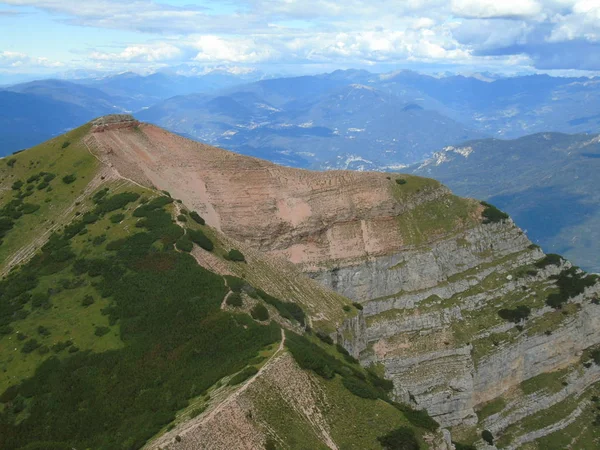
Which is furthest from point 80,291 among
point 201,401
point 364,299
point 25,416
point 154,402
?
point 364,299

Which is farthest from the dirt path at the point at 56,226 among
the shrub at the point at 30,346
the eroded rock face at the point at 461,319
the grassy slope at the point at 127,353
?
the eroded rock face at the point at 461,319

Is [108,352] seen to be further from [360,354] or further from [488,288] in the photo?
[488,288]

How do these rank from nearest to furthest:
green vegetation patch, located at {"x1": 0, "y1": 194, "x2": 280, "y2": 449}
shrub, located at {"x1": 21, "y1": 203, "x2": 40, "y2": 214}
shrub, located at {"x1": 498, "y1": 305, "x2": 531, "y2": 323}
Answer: green vegetation patch, located at {"x1": 0, "y1": 194, "x2": 280, "y2": 449} < shrub, located at {"x1": 21, "y1": 203, "x2": 40, "y2": 214} < shrub, located at {"x1": 498, "y1": 305, "x2": 531, "y2": 323}

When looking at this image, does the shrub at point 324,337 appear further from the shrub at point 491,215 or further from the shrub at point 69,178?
the shrub at point 491,215

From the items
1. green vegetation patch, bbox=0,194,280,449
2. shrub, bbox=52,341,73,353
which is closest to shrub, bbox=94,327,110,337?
green vegetation patch, bbox=0,194,280,449

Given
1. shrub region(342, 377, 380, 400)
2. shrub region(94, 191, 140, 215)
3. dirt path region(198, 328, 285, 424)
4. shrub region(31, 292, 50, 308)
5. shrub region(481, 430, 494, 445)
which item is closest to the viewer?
dirt path region(198, 328, 285, 424)

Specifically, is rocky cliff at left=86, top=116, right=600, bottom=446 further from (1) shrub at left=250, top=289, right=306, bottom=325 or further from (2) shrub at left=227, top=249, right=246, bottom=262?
(1) shrub at left=250, top=289, right=306, bottom=325

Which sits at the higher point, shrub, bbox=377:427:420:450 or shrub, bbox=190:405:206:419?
shrub, bbox=190:405:206:419
